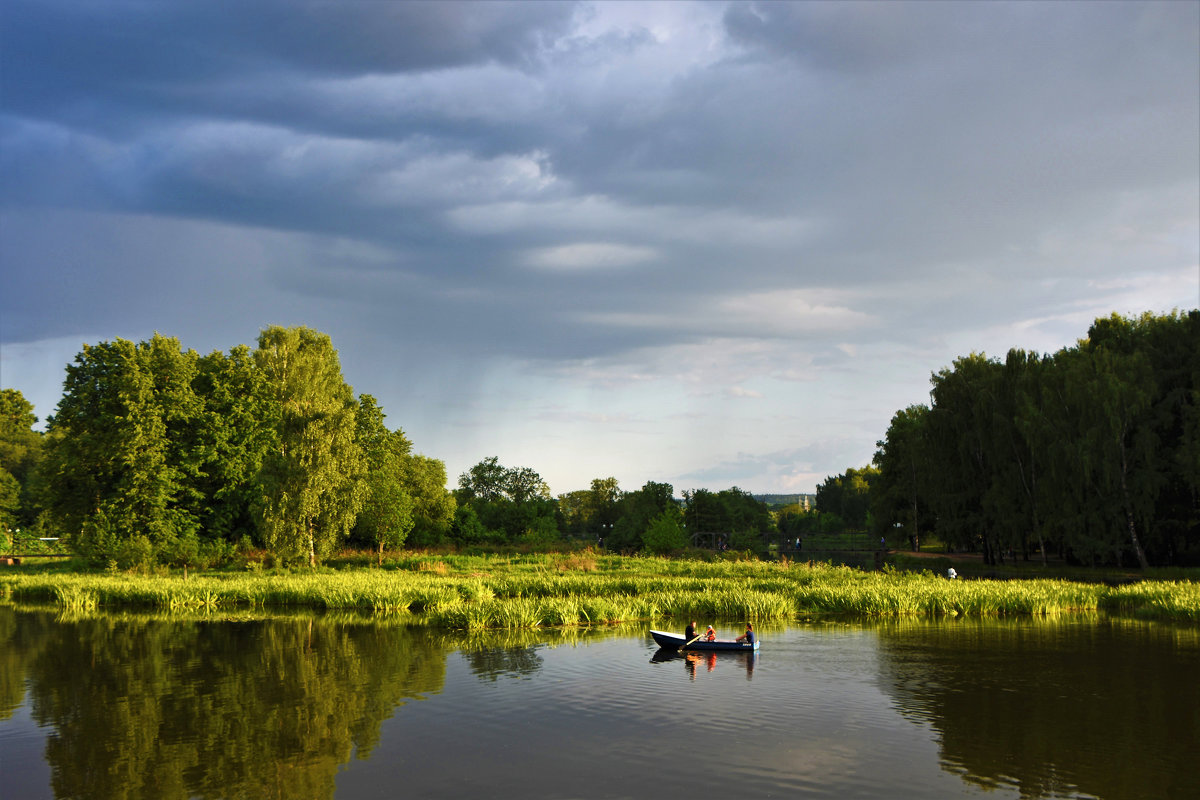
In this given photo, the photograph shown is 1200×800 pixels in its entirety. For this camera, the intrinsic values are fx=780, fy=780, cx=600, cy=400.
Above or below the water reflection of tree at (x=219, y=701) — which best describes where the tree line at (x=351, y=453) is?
above

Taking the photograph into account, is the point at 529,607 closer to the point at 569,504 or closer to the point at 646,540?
the point at 646,540

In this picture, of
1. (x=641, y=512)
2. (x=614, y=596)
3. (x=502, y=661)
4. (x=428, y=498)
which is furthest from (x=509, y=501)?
(x=502, y=661)

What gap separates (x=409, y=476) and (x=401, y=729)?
57.0 m

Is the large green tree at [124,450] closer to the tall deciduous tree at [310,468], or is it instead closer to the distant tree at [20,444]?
the tall deciduous tree at [310,468]

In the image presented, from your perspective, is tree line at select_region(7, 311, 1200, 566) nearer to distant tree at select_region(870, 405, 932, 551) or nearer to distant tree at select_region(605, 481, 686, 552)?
distant tree at select_region(870, 405, 932, 551)

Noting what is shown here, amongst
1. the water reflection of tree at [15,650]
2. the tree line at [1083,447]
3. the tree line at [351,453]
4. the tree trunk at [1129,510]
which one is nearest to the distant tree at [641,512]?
the tree line at [351,453]

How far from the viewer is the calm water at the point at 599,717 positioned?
13836mm

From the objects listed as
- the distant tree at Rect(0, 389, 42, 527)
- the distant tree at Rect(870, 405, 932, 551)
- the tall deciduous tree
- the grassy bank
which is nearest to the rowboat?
the grassy bank

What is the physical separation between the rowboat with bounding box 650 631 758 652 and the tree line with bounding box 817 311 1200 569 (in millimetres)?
38428

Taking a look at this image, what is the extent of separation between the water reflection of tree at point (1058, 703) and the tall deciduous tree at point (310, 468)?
40.0m

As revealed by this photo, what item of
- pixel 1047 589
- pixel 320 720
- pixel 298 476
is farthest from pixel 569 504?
pixel 320 720

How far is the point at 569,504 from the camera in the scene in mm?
164750

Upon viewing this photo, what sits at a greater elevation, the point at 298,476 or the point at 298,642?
the point at 298,476

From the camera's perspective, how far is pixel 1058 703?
18.7 m
